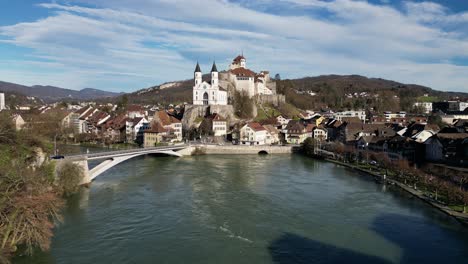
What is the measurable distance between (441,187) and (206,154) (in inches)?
899

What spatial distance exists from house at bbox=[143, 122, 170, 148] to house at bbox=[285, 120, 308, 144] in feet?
47.1

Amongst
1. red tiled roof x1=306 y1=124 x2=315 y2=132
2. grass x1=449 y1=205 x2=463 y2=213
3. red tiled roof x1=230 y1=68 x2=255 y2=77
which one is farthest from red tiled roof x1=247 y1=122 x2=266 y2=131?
grass x1=449 y1=205 x2=463 y2=213

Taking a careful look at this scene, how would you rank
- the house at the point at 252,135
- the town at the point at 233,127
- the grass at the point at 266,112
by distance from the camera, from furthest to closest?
the grass at the point at 266,112 → the house at the point at 252,135 → the town at the point at 233,127

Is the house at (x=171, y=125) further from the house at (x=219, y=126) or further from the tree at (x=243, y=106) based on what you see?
the tree at (x=243, y=106)

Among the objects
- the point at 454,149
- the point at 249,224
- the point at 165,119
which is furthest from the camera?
the point at 165,119

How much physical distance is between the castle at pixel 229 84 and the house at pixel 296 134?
1040 centimetres

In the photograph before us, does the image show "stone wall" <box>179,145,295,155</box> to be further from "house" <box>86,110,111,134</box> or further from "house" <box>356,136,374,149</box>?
"house" <box>86,110,111,134</box>

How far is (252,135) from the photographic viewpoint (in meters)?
43.4

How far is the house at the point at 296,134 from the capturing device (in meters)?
45.7

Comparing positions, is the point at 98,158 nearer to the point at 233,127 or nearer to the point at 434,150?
the point at 434,150

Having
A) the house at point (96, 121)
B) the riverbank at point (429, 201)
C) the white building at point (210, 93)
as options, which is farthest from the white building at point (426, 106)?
the house at point (96, 121)

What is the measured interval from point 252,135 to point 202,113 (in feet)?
28.6

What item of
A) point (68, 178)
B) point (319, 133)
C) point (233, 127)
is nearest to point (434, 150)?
point (319, 133)

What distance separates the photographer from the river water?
41.6ft
